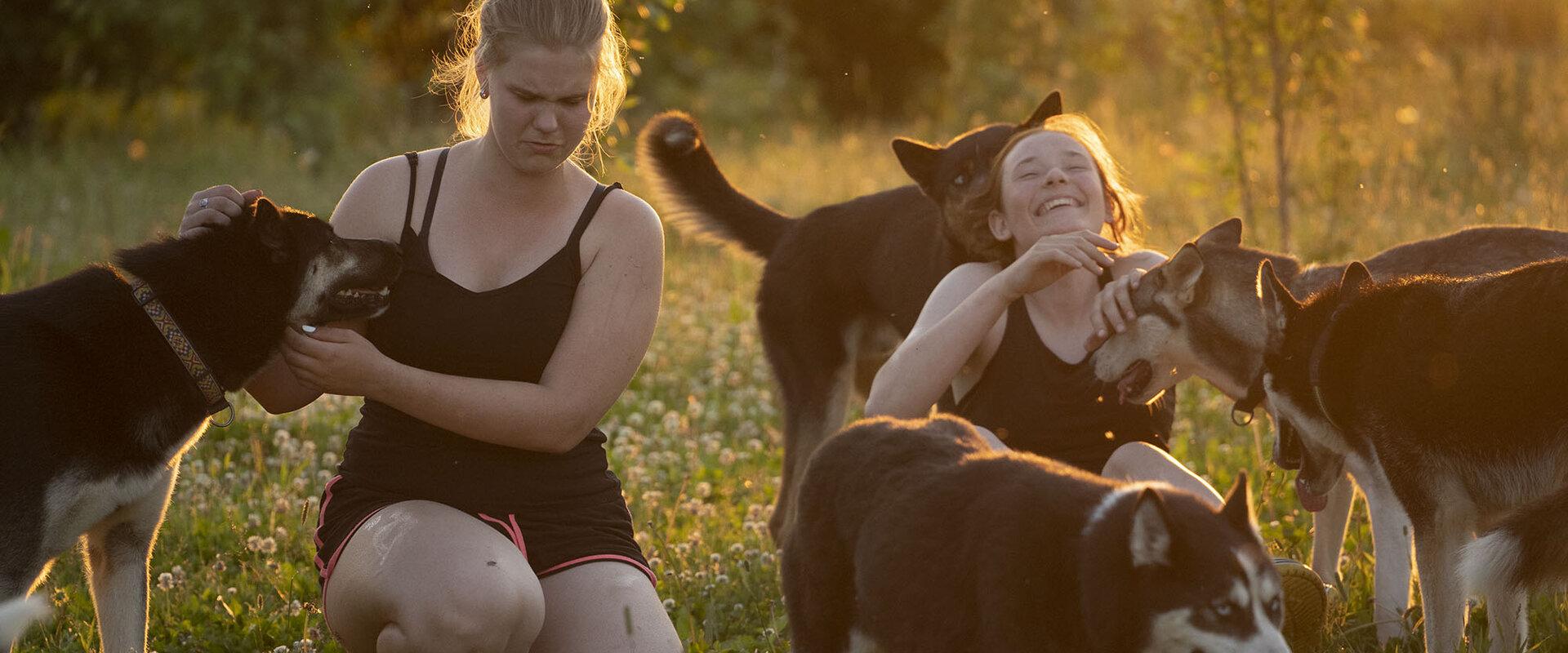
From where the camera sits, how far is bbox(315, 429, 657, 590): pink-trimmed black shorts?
358cm

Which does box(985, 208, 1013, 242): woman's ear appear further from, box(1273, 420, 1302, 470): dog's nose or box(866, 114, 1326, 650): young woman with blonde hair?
box(1273, 420, 1302, 470): dog's nose

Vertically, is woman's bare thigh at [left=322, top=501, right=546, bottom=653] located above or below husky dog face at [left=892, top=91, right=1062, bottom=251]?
below

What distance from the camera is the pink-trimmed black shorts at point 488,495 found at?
11.8ft

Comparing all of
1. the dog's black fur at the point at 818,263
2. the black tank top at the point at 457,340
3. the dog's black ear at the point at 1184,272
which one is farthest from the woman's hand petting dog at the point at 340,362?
the dog's black fur at the point at 818,263

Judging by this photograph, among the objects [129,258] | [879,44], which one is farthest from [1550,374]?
[879,44]

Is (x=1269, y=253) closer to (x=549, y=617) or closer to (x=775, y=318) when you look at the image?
(x=775, y=318)

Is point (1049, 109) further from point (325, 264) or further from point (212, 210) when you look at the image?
point (212, 210)

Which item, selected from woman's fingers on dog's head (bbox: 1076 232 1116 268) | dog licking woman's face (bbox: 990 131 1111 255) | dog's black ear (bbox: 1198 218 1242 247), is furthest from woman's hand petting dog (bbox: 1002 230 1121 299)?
dog's black ear (bbox: 1198 218 1242 247)

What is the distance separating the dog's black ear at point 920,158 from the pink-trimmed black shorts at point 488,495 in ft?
7.59

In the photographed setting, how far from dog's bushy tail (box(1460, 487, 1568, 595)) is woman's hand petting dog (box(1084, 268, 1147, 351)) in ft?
4.01

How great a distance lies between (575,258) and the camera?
3703mm

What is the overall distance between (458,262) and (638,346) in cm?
51

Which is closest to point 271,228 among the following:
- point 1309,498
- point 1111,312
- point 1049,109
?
point 1111,312

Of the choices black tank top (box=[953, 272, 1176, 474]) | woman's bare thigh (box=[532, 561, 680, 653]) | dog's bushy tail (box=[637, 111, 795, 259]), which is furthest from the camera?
dog's bushy tail (box=[637, 111, 795, 259])
